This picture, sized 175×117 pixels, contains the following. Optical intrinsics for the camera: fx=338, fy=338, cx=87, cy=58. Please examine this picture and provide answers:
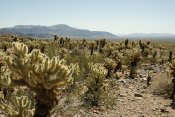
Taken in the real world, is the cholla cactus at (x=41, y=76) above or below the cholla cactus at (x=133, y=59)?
above

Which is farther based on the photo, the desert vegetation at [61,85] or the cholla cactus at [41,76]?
the desert vegetation at [61,85]

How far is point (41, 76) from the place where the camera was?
657 cm

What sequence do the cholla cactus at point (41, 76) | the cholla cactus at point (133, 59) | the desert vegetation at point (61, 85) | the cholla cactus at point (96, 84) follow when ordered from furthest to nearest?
the cholla cactus at point (133, 59)
the cholla cactus at point (96, 84)
the desert vegetation at point (61, 85)
the cholla cactus at point (41, 76)

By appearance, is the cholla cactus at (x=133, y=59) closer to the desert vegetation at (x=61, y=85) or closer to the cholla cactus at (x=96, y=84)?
the desert vegetation at (x=61, y=85)

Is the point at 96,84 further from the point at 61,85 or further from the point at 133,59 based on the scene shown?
the point at 133,59

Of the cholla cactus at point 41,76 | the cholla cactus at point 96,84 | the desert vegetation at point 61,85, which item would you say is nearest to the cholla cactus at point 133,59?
the desert vegetation at point 61,85

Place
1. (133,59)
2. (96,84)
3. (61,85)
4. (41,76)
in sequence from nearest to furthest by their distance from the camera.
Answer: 1. (41,76)
2. (61,85)
3. (96,84)
4. (133,59)

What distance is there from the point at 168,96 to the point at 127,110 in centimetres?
496

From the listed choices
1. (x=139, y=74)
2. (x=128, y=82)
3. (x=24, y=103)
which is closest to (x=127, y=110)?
(x=128, y=82)

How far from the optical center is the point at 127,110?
16422 mm

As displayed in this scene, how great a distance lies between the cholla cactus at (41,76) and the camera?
258 inches

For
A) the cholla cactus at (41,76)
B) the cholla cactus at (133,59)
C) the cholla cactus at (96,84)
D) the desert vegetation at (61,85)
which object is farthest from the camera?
the cholla cactus at (133,59)

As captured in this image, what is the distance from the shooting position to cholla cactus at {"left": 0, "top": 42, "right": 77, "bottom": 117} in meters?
6.56

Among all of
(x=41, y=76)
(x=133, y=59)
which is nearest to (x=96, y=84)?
(x=41, y=76)
